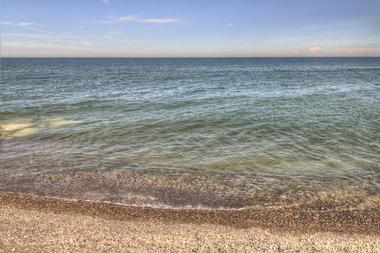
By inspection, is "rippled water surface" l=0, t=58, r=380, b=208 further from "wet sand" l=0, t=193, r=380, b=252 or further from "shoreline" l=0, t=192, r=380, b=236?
"wet sand" l=0, t=193, r=380, b=252

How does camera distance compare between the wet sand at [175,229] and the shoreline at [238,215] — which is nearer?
the wet sand at [175,229]

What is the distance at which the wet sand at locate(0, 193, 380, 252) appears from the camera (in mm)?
8352

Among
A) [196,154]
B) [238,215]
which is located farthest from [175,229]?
[196,154]

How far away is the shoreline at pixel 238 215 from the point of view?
955 centimetres

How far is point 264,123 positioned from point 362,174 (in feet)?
33.2

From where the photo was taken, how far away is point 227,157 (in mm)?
16078

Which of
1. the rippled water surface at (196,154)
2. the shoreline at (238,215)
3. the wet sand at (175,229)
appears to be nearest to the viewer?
the wet sand at (175,229)

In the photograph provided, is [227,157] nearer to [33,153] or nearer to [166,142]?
[166,142]

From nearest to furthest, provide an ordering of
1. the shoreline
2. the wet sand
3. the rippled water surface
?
the wet sand
the shoreline
the rippled water surface

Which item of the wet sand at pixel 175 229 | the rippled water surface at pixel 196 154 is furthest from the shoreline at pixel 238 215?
the rippled water surface at pixel 196 154

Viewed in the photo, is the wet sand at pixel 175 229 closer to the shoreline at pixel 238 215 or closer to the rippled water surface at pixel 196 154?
the shoreline at pixel 238 215

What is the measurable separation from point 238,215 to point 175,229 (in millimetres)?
2027

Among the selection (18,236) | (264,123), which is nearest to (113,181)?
(18,236)

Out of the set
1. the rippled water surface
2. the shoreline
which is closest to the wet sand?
the shoreline
